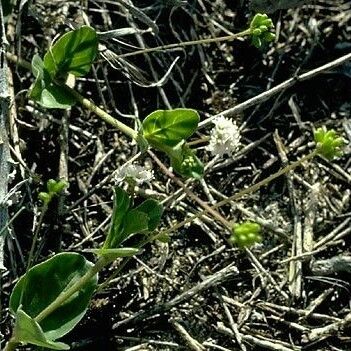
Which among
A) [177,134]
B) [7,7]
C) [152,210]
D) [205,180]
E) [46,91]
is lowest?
[205,180]

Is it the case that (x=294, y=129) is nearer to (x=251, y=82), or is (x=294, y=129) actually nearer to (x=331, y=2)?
(x=251, y=82)

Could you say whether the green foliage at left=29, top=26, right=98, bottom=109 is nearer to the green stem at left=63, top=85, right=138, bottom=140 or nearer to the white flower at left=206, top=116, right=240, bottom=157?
the green stem at left=63, top=85, right=138, bottom=140

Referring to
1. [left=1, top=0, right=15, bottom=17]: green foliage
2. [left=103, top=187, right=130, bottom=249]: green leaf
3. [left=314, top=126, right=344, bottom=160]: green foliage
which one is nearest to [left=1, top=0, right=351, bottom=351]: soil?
[left=1, top=0, right=15, bottom=17]: green foliage

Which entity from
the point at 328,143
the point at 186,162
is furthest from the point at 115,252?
the point at 328,143

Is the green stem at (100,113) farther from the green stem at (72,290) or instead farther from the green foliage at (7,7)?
the green stem at (72,290)

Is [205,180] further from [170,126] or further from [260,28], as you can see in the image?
[260,28]

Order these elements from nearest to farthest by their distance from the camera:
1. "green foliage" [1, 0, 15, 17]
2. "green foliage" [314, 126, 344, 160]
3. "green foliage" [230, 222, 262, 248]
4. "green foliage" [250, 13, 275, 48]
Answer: "green foliage" [230, 222, 262, 248] < "green foliage" [314, 126, 344, 160] < "green foliage" [250, 13, 275, 48] < "green foliage" [1, 0, 15, 17]
